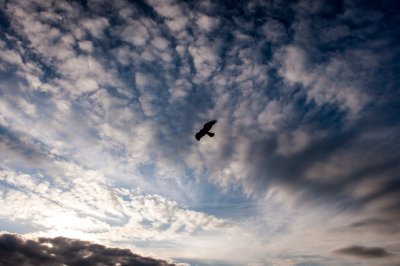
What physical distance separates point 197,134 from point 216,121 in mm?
2123

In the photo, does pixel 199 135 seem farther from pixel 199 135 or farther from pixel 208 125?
pixel 208 125

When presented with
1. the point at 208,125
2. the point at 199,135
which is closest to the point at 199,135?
the point at 199,135

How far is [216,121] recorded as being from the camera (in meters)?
19.6

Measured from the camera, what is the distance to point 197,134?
67.5ft
